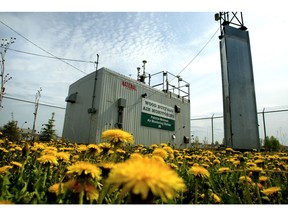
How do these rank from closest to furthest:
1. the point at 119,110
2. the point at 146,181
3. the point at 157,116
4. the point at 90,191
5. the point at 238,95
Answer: the point at 146,181
the point at 90,191
the point at 238,95
the point at 119,110
the point at 157,116

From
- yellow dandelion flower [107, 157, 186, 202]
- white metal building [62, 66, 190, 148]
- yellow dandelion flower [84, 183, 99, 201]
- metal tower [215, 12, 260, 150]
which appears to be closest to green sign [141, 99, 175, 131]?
white metal building [62, 66, 190, 148]

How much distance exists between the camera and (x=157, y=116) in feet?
30.8

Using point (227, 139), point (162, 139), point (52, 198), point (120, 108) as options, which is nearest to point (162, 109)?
point (162, 139)

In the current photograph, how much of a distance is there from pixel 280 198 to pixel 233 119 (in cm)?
483

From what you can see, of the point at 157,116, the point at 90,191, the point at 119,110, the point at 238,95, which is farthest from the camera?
the point at 157,116

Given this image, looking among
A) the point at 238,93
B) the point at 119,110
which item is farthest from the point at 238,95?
the point at 119,110

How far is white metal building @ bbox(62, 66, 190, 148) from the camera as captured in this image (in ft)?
23.5

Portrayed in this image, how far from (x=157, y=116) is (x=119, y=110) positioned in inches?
90.6

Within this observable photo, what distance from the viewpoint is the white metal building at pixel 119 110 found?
23.5 feet

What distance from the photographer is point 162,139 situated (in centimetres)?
941

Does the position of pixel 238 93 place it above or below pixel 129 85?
below

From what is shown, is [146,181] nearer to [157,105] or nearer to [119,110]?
[119,110]

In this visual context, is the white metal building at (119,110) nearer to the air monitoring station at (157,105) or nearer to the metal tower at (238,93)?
the air monitoring station at (157,105)
